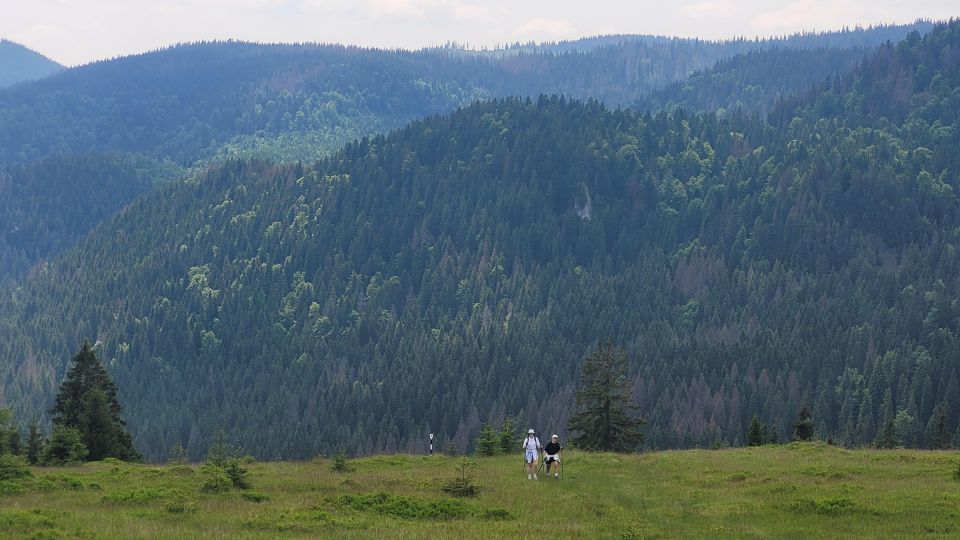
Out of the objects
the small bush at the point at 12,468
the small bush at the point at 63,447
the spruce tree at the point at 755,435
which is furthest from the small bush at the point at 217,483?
the spruce tree at the point at 755,435

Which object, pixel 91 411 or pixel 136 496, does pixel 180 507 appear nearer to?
pixel 136 496

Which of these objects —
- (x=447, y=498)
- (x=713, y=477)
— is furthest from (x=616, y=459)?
(x=447, y=498)

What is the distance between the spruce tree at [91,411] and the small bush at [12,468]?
24183 mm

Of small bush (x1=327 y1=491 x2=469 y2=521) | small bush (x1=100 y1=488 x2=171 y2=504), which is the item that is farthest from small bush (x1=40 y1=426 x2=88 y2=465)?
small bush (x1=327 y1=491 x2=469 y2=521)

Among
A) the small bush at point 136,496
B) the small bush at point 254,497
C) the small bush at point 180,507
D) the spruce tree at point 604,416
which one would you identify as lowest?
the spruce tree at point 604,416

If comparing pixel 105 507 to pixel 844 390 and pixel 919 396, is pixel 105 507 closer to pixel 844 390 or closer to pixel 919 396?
pixel 919 396

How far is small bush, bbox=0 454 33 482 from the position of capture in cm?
5112

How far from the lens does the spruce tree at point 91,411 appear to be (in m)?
77.9

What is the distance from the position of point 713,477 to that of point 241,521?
25.7 meters

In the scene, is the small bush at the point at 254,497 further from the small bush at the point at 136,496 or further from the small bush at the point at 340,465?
the small bush at the point at 340,465

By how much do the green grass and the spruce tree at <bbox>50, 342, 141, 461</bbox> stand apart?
46.5 feet

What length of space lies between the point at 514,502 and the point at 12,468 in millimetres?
22802

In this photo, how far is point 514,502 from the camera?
5041cm

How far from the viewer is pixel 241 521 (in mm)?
43500
